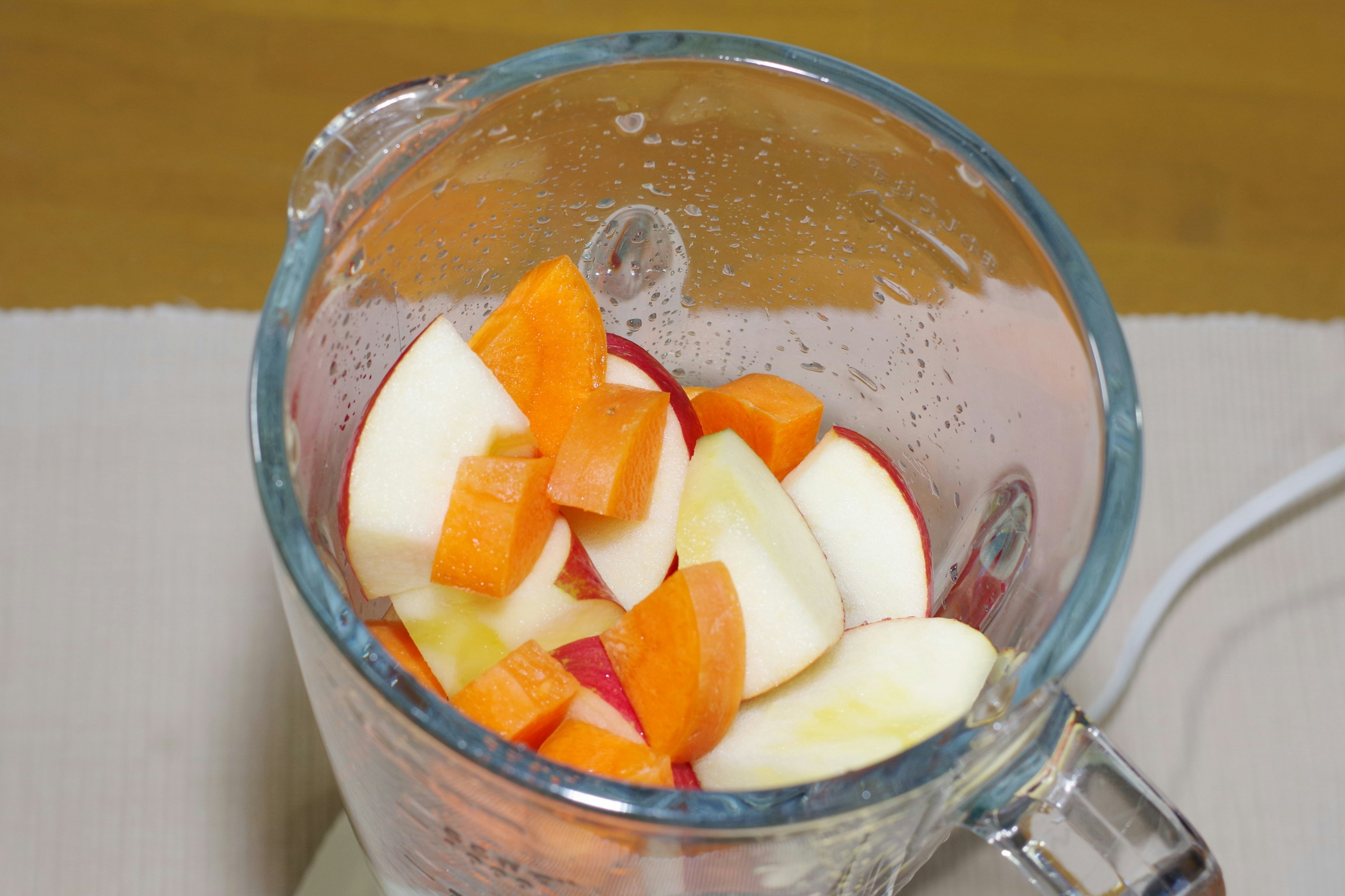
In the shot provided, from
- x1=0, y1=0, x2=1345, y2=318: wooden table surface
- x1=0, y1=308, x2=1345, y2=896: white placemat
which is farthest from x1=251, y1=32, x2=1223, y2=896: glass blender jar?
x1=0, y1=0, x2=1345, y2=318: wooden table surface

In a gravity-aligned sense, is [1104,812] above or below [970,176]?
below

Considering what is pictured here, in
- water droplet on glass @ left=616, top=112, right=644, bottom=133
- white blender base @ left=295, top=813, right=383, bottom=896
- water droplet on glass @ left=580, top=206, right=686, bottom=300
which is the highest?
water droplet on glass @ left=616, top=112, right=644, bottom=133

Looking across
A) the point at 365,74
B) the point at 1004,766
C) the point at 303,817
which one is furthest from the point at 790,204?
the point at 365,74

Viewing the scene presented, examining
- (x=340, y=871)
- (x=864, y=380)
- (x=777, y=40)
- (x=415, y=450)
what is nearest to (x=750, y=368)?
(x=864, y=380)

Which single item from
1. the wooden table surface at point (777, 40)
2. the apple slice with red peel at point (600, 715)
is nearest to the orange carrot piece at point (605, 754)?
the apple slice with red peel at point (600, 715)

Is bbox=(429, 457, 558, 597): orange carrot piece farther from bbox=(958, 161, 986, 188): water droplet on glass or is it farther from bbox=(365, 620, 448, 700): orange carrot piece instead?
bbox=(958, 161, 986, 188): water droplet on glass

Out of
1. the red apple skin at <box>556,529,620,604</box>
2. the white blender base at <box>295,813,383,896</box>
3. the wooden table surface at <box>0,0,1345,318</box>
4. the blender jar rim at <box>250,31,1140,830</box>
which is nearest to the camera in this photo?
the blender jar rim at <box>250,31,1140,830</box>

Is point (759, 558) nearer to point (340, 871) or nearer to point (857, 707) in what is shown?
point (857, 707)

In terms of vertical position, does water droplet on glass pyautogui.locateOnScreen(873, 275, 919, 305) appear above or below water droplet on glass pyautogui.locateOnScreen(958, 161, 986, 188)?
below
